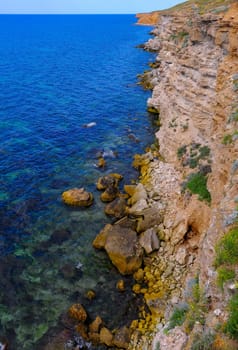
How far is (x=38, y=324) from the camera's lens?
2075cm

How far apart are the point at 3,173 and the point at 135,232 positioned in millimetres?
19338

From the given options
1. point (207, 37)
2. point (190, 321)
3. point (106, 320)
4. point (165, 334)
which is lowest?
point (106, 320)

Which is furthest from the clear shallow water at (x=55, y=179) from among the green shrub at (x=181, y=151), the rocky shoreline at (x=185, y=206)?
the green shrub at (x=181, y=151)

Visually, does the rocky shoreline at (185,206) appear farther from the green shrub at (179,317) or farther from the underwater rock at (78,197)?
the underwater rock at (78,197)

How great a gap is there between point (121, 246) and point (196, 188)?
28.3 ft

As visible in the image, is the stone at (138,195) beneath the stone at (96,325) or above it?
above

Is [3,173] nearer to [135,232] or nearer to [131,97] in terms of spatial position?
[135,232]

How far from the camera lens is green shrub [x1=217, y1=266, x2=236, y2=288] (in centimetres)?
1121

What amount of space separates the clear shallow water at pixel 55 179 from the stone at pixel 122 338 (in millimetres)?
1001

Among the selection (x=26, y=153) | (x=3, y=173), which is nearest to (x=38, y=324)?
(x=3, y=173)

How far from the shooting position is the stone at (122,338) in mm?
19344

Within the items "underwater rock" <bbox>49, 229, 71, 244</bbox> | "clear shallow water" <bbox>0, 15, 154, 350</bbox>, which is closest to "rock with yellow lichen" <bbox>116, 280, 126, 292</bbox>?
"clear shallow water" <bbox>0, 15, 154, 350</bbox>

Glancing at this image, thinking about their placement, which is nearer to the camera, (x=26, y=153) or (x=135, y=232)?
(x=135, y=232)

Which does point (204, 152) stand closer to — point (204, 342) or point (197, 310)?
point (197, 310)
